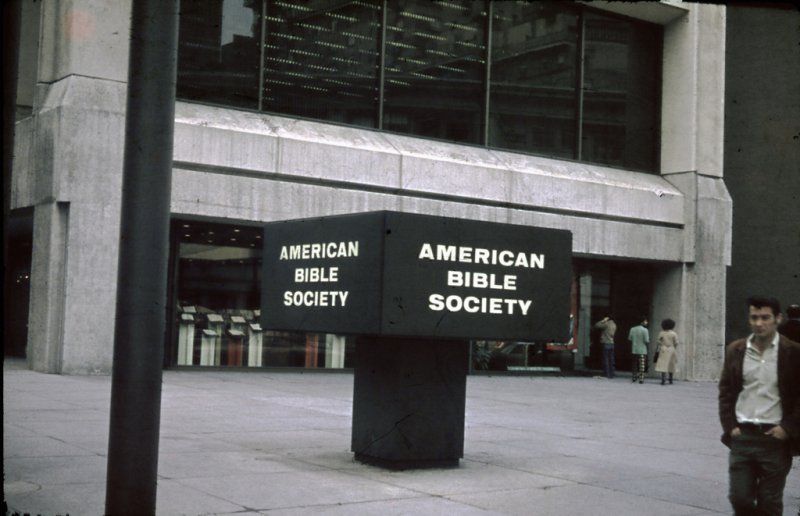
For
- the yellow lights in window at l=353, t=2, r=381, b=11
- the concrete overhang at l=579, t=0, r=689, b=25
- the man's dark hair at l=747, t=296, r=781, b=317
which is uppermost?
the concrete overhang at l=579, t=0, r=689, b=25

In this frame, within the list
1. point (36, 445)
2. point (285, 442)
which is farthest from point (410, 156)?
point (36, 445)

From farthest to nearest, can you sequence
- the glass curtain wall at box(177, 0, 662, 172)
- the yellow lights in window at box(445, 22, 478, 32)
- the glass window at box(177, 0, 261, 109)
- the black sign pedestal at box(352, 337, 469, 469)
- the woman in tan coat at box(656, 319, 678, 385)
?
→ the woman in tan coat at box(656, 319, 678, 385)
the yellow lights in window at box(445, 22, 478, 32)
the glass curtain wall at box(177, 0, 662, 172)
the glass window at box(177, 0, 261, 109)
the black sign pedestal at box(352, 337, 469, 469)

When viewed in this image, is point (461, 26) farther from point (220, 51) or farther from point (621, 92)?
point (220, 51)

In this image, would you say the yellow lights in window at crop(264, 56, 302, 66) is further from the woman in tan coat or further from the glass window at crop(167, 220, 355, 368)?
the woman in tan coat

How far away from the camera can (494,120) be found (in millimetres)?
23031

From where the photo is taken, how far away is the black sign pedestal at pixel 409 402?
7.90m

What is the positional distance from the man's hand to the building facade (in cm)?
1339

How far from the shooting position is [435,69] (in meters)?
22.2

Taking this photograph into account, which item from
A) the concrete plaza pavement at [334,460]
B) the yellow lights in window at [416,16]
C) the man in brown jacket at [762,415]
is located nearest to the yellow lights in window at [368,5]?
the yellow lights in window at [416,16]

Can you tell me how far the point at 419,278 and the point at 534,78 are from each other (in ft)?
55.9

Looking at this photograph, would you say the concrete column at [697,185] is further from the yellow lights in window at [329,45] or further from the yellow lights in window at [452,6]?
the yellow lights in window at [329,45]

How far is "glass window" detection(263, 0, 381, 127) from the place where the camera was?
66.0ft

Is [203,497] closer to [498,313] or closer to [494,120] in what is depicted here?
[498,313]

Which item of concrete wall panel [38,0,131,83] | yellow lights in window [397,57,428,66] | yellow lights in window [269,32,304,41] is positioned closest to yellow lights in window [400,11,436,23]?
yellow lights in window [397,57,428,66]
